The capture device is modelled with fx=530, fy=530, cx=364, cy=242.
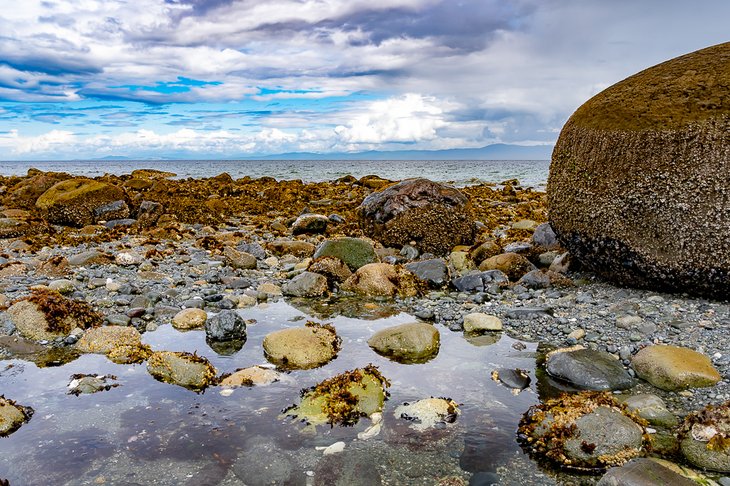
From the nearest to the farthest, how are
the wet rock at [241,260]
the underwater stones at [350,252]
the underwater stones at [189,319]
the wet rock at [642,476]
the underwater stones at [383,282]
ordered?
the wet rock at [642,476]
the underwater stones at [189,319]
the underwater stones at [383,282]
the underwater stones at [350,252]
the wet rock at [241,260]

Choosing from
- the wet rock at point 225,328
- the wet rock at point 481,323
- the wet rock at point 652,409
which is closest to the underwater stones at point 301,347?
the wet rock at point 225,328

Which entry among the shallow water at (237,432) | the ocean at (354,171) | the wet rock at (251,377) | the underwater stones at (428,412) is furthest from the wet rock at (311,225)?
the ocean at (354,171)

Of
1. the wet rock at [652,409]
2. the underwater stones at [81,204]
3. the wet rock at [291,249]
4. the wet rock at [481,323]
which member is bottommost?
the wet rock at [652,409]

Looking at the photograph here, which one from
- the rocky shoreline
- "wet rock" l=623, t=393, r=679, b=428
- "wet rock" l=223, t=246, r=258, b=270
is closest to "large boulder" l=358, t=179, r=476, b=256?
the rocky shoreline

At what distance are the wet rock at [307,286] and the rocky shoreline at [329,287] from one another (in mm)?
21

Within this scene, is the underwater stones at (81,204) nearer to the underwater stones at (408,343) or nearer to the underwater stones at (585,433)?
the underwater stones at (408,343)

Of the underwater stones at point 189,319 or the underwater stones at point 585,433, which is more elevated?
the underwater stones at point 189,319

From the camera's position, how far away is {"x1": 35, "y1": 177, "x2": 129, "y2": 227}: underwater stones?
57.2 ft

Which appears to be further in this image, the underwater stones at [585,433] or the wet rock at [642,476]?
the underwater stones at [585,433]

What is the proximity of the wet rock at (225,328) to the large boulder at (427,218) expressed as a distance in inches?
247

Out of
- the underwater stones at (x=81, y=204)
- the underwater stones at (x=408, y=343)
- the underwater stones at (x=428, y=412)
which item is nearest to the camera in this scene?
the underwater stones at (x=428, y=412)

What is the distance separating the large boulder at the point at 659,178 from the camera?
23.4 ft

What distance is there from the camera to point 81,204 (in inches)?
693

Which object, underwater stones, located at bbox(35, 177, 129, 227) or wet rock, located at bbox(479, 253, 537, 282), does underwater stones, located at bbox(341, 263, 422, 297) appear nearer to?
wet rock, located at bbox(479, 253, 537, 282)
